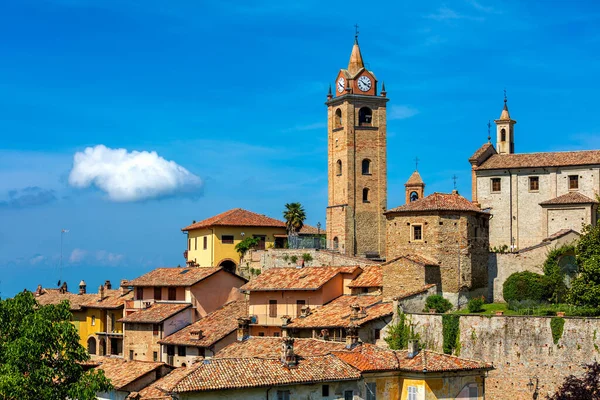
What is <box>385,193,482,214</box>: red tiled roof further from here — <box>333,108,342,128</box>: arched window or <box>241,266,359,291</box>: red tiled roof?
<box>333,108,342,128</box>: arched window

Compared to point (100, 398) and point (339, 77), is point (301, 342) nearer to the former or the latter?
point (100, 398)

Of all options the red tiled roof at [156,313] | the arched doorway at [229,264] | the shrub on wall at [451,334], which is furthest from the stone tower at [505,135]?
the shrub on wall at [451,334]

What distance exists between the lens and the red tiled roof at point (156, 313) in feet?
204

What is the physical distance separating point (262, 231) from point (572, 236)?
26944 millimetres

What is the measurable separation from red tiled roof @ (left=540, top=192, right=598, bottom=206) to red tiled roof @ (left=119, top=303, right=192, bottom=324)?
25.5 metres

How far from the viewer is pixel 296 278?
60.5 meters

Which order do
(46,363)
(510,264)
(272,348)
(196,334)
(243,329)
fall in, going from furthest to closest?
1. (196,334)
2. (510,264)
3. (243,329)
4. (272,348)
5. (46,363)

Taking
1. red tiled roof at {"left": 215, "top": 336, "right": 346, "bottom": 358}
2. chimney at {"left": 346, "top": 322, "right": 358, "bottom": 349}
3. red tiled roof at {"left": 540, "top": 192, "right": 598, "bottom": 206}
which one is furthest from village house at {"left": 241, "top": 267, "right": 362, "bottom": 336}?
red tiled roof at {"left": 540, "top": 192, "right": 598, "bottom": 206}

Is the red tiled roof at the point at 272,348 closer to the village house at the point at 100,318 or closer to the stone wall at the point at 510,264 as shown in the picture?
the stone wall at the point at 510,264

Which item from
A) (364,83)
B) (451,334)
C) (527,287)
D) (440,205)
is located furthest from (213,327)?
(364,83)

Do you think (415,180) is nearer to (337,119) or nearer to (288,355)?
(337,119)

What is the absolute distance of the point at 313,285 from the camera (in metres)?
58.0

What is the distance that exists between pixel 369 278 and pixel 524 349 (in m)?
14.0

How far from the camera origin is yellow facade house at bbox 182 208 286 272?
76562 mm
